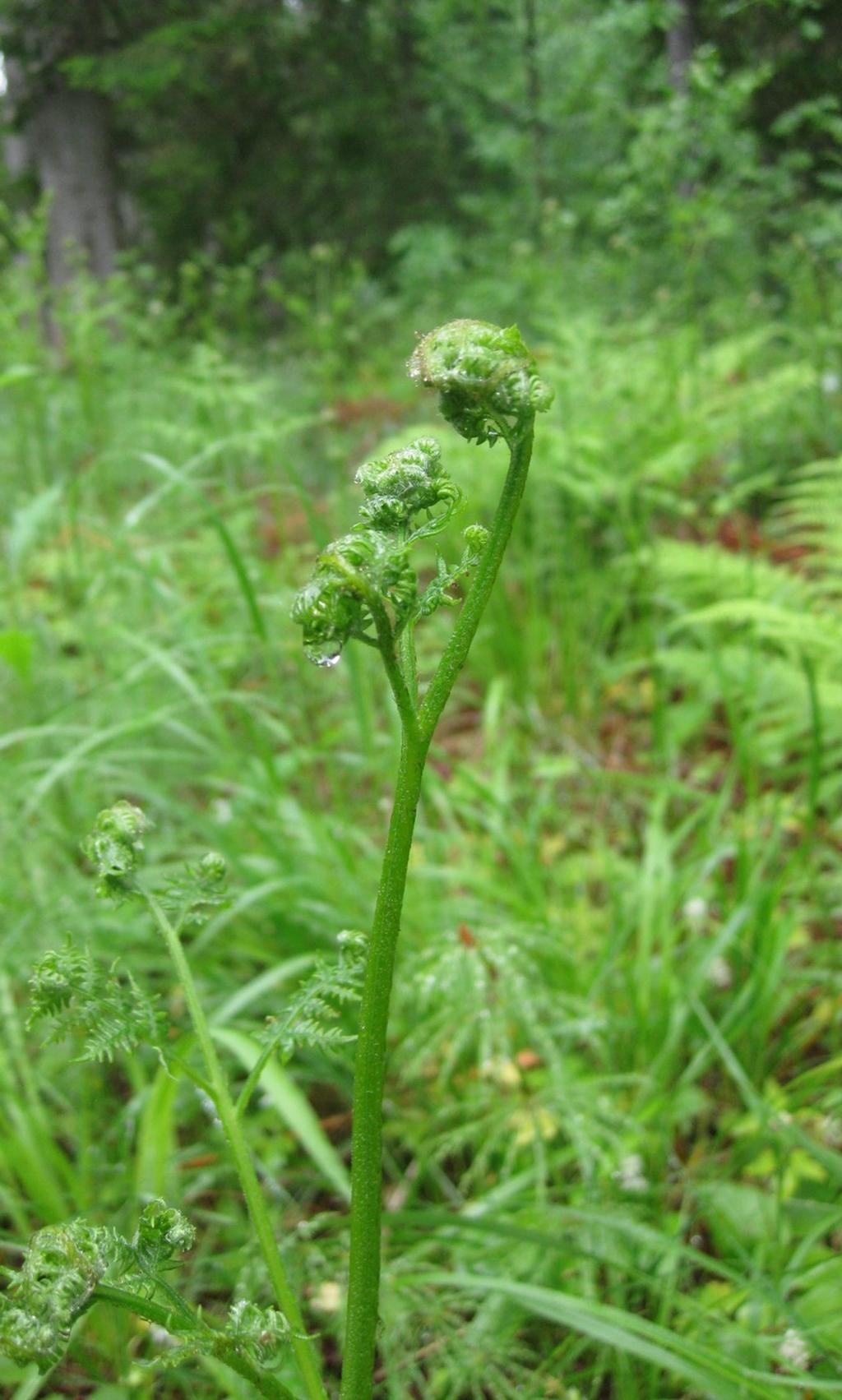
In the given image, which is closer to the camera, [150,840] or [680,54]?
[150,840]

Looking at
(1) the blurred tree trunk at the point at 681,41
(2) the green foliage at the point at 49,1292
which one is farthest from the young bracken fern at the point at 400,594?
(1) the blurred tree trunk at the point at 681,41

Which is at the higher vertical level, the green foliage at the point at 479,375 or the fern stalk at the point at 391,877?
the green foliage at the point at 479,375

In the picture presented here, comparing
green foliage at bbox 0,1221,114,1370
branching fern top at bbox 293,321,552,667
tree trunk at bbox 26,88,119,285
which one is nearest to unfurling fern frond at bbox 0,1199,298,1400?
green foliage at bbox 0,1221,114,1370

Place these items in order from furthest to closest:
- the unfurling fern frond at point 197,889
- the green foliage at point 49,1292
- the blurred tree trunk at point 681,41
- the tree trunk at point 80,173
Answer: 1. the tree trunk at point 80,173
2. the blurred tree trunk at point 681,41
3. the unfurling fern frond at point 197,889
4. the green foliage at point 49,1292

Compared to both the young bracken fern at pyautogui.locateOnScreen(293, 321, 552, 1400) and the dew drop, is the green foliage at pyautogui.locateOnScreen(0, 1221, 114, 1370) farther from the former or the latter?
the dew drop

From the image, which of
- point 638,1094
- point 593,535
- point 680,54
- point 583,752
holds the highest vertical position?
point 680,54

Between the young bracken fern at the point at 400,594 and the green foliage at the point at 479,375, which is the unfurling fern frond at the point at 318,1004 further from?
the green foliage at the point at 479,375

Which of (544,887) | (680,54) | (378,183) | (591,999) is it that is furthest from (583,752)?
(378,183)

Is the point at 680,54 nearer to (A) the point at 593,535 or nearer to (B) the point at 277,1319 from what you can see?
(A) the point at 593,535
